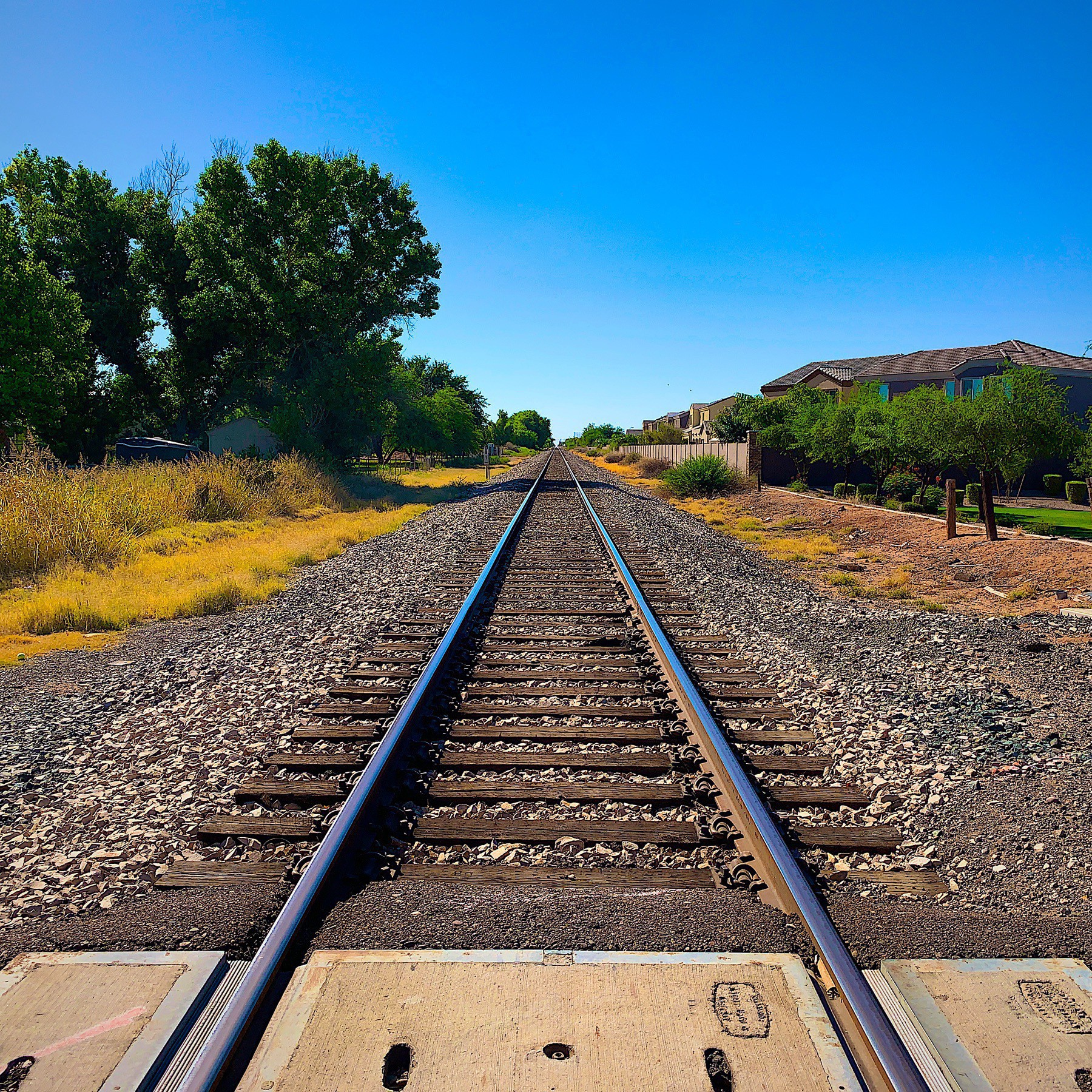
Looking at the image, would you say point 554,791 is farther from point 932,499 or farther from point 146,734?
point 932,499

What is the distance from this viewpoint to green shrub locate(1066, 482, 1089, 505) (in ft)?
78.4

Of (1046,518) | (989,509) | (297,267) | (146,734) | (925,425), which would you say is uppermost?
(297,267)

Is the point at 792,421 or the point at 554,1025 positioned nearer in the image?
the point at 554,1025

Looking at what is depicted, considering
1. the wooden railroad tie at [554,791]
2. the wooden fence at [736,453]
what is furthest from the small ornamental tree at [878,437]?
the wooden railroad tie at [554,791]

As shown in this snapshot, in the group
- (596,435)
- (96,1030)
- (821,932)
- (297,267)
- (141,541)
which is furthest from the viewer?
(596,435)

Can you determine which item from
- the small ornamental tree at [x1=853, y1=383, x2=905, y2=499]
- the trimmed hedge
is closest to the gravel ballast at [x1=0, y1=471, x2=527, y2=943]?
the small ornamental tree at [x1=853, y1=383, x2=905, y2=499]

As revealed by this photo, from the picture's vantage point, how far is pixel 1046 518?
19.1m

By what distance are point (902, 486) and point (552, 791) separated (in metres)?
22.0

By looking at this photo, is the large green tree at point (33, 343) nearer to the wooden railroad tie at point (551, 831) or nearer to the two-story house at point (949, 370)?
the wooden railroad tie at point (551, 831)

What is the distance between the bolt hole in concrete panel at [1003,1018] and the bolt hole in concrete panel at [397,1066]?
149cm

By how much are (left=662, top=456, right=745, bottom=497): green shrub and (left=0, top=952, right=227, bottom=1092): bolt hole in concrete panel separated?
26763 mm

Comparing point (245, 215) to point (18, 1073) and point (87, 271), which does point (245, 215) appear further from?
point (18, 1073)

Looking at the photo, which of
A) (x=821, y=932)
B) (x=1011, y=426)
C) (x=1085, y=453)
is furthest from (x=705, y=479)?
(x=821, y=932)

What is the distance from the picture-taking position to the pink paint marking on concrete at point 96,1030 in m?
2.16
